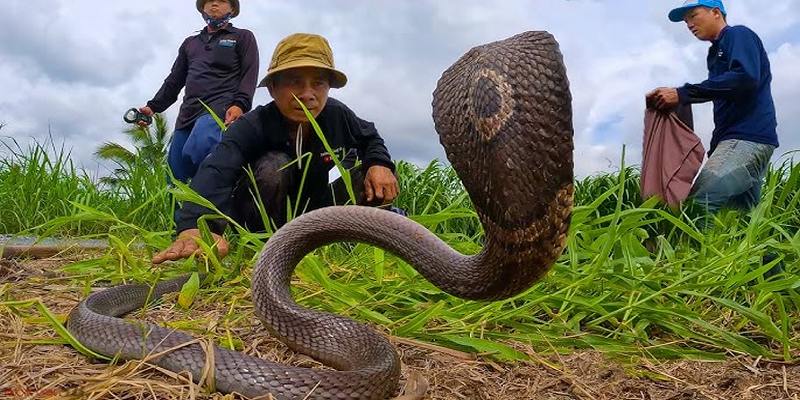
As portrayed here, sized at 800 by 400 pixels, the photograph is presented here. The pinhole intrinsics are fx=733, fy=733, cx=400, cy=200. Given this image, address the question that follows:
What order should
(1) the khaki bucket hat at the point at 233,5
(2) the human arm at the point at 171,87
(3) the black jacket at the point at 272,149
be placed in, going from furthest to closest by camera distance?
1. (2) the human arm at the point at 171,87
2. (1) the khaki bucket hat at the point at 233,5
3. (3) the black jacket at the point at 272,149

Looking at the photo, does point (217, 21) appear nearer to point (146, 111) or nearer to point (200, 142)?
point (146, 111)

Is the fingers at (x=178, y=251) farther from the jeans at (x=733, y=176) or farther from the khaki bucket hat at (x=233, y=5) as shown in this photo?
the khaki bucket hat at (x=233, y=5)

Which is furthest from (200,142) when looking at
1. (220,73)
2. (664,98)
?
(664,98)

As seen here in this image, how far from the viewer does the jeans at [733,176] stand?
5.68m

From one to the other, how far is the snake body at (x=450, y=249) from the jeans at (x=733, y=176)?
389cm

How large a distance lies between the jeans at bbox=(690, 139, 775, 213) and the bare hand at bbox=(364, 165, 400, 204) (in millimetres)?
2483

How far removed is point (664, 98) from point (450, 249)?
4201 mm

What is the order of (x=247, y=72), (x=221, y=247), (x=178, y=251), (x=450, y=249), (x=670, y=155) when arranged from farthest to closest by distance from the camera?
(x=247, y=72), (x=670, y=155), (x=221, y=247), (x=178, y=251), (x=450, y=249)

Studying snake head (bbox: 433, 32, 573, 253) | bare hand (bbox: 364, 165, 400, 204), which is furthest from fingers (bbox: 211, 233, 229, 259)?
snake head (bbox: 433, 32, 573, 253)

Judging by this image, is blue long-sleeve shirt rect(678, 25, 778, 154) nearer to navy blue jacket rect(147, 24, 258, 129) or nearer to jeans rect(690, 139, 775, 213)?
jeans rect(690, 139, 775, 213)

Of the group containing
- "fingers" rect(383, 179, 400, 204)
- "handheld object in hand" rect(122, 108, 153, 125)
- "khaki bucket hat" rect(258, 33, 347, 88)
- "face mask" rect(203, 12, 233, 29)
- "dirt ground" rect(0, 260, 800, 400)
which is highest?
"face mask" rect(203, 12, 233, 29)

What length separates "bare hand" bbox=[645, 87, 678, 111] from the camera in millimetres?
5871

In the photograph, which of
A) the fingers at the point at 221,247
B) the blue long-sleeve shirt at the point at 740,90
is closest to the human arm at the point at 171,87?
the fingers at the point at 221,247

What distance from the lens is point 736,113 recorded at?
599 cm
